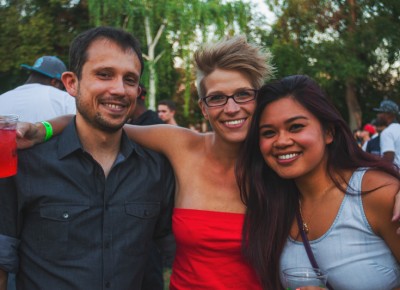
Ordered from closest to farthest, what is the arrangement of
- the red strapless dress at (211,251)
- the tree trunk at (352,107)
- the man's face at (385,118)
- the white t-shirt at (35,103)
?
the red strapless dress at (211,251), the white t-shirt at (35,103), the man's face at (385,118), the tree trunk at (352,107)

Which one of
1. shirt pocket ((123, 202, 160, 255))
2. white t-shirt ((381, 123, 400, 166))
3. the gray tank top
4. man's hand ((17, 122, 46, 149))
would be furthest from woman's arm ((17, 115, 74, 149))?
white t-shirt ((381, 123, 400, 166))

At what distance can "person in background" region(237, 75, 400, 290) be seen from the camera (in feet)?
7.82

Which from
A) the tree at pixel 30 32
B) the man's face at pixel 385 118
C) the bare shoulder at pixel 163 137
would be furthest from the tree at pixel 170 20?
the bare shoulder at pixel 163 137

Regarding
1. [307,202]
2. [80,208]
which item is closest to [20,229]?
[80,208]

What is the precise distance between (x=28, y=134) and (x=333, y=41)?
2245 centimetres

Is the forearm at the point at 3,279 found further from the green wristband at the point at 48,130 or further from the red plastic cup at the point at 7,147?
the green wristband at the point at 48,130

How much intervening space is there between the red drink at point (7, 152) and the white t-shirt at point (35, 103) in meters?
2.37

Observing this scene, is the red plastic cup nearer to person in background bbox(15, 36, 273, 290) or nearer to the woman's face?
person in background bbox(15, 36, 273, 290)

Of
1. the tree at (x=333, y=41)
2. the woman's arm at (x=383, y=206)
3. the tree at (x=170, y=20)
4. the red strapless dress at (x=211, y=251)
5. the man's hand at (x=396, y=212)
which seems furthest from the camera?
the tree at (x=170, y=20)

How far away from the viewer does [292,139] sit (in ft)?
8.21

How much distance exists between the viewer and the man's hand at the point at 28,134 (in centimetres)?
223

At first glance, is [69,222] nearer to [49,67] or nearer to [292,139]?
[292,139]

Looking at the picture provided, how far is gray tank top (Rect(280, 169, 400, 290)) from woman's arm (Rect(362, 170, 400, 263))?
0.04m

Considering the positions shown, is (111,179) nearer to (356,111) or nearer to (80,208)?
(80,208)
